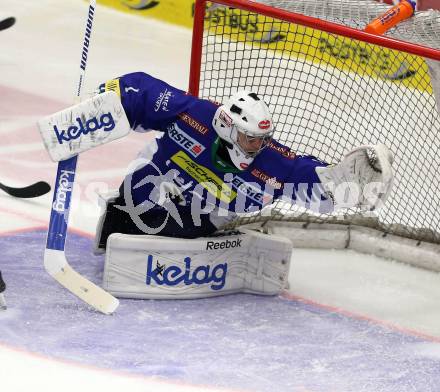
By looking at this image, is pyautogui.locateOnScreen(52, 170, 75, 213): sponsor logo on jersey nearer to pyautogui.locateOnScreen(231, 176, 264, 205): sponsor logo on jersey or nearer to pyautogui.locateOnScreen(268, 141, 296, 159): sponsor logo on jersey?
pyautogui.locateOnScreen(231, 176, 264, 205): sponsor logo on jersey

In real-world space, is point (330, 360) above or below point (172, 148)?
below

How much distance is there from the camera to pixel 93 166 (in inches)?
206

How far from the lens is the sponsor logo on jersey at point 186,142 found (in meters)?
3.94

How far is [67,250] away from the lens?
4.32m

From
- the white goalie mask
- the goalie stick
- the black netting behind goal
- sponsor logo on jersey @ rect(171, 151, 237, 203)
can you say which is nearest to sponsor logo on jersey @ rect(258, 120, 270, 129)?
the white goalie mask

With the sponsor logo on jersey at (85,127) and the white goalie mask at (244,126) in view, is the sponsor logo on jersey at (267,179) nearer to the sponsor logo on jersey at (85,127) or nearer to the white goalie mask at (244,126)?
the white goalie mask at (244,126)

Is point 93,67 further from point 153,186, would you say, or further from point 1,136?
point 153,186

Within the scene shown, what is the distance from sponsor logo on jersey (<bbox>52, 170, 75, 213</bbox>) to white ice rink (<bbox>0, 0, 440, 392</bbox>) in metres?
0.40

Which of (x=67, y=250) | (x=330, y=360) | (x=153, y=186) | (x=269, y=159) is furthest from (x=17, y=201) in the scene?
(x=330, y=360)

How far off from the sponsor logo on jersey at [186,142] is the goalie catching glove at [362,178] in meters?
0.42

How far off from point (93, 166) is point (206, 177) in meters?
1.35

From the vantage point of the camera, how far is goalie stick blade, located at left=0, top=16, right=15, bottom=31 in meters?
7.10

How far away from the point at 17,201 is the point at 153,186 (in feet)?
2.96

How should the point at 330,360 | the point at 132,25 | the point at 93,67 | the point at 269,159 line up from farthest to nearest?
1. the point at 132,25
2. the point at 93,67
3. the point at 269,159
4. the point at 330,360
